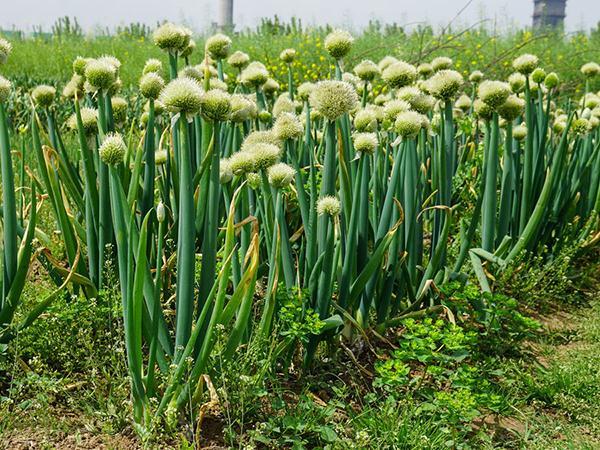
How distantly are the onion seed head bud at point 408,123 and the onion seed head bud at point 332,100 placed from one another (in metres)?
0.31

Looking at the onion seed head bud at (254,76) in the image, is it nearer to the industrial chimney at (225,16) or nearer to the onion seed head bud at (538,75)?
the onion seed head bud at (538,75)

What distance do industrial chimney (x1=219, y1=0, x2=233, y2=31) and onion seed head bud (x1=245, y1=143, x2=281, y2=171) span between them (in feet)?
52.5

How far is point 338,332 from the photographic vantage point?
255cm

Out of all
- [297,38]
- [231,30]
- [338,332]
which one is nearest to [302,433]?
[338,332]

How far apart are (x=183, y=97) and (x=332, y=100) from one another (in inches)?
21.1

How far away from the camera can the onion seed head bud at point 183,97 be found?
1.90 m

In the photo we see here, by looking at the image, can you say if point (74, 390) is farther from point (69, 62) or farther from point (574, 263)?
point (69, 62)

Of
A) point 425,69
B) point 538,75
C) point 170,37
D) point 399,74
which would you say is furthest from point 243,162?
point 538,75

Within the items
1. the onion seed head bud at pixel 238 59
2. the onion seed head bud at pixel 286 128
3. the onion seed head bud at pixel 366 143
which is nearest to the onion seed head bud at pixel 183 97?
the onion seed head bud at pixel 286 128

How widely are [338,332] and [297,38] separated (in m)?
12.6

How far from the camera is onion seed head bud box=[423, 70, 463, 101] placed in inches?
109

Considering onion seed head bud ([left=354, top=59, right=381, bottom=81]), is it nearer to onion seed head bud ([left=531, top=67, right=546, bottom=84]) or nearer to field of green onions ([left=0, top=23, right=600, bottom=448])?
field of green onions ([left=0, top=23, right=600, bottom=448])

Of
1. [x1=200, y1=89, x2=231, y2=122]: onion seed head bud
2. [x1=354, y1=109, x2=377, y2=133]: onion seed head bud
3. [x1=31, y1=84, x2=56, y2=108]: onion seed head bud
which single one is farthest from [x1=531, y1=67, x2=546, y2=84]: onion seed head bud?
[x1=31, y1=84, x2=56, y2=108]: onion seed head bud

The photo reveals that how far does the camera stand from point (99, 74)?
2297 mm
